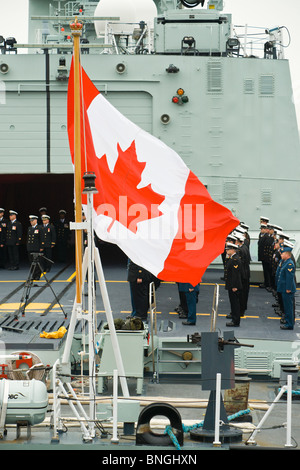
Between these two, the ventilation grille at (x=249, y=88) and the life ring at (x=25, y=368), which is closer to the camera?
the life ring at (x=25, y=368)

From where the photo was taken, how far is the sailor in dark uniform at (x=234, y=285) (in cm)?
1145

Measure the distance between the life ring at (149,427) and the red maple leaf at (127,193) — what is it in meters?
1.77

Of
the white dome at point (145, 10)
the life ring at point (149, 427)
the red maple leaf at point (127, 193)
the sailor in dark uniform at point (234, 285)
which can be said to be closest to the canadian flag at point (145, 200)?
the red maple leaf at point (127, 193)

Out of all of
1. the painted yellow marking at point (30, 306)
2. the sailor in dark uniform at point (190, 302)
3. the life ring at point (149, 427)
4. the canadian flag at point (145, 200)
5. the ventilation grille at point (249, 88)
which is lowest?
the life ring at point (149, 427)

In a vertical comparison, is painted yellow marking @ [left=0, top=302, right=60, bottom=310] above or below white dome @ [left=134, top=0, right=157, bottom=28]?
below

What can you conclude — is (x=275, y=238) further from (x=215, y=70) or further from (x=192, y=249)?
(x=192, y=249)

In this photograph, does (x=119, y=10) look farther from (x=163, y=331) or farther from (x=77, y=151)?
(x=77, y=151)

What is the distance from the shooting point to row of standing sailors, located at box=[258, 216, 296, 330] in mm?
11586

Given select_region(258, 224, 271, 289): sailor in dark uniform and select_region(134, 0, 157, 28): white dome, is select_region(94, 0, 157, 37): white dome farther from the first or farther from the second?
select_region(258, 224, 271, 289): sailor in dark uniform

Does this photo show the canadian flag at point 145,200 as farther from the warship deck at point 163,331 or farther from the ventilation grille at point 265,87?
the ventilation grille at point 265,87

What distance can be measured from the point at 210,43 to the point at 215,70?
2.33 ft

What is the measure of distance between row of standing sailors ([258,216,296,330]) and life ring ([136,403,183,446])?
4444mm

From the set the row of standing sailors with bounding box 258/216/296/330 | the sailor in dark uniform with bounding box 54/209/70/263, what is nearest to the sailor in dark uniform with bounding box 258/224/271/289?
the row of standing sailors with bounding box 258/216/296/330
